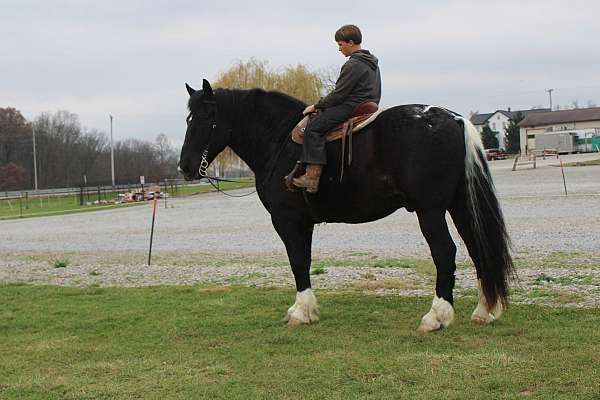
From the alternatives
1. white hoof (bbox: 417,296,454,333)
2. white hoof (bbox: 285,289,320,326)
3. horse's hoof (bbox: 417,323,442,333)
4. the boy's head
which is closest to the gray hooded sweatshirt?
the boy's head

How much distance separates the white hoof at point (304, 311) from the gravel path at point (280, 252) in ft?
6.70

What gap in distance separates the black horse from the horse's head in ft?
0.30

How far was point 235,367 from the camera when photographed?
5.72 meters

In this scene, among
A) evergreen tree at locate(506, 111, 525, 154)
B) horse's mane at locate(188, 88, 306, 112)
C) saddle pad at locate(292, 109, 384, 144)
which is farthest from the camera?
evergreen tree at locate(506, 111, 525, 154)

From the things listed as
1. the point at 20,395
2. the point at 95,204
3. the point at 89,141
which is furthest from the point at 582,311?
the point at 89,141

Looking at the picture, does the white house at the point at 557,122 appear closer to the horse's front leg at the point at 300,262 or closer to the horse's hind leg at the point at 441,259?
the horse's front leg at the point at 300,262

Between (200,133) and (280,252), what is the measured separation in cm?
868

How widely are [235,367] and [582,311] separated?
12.8 feet

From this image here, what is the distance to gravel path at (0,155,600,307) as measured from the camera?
991 centimetres

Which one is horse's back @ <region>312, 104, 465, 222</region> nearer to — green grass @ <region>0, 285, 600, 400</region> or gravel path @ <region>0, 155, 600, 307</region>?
green grass @ <region>0, 285, 600, 400</region>

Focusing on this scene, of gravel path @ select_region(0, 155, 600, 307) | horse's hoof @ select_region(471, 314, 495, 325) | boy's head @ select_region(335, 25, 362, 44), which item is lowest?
gravel path @ select_region(0, 155, 600, 307)

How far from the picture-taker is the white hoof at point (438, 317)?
6619mm

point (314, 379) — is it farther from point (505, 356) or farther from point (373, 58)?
point (373, 58)

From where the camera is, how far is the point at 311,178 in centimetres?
Answer: 700
